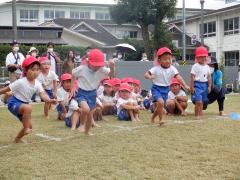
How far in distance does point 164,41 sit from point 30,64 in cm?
3409

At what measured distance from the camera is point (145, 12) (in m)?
39.4

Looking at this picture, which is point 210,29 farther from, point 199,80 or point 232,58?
point 199,80

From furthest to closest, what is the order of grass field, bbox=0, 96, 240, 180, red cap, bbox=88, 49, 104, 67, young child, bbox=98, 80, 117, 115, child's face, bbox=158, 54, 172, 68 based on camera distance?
young child, bbox=98, 80, 117, 115 → child's face, bbox=158, 54, 172, 68 → red cap, bbox=88, 49, 104, 67 → grass field, bbox=0, 96, 240, 180

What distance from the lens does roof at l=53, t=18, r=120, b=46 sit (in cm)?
4669

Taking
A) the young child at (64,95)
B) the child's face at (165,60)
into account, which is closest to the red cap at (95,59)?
the child's face at (165,60)

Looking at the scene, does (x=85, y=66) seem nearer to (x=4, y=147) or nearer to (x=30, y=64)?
(x=30, y=64)

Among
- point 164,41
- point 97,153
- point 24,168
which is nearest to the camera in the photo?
point 24,168

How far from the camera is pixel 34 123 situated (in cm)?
942

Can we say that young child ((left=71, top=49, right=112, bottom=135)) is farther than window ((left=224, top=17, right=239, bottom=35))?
No

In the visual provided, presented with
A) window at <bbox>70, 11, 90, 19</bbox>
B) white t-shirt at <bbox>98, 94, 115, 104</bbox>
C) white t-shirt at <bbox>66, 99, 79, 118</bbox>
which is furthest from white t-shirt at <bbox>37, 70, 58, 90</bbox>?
window at <bbox>70, 11, 90, 19</bbox>

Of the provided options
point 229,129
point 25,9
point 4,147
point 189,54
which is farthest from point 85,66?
point 25,9

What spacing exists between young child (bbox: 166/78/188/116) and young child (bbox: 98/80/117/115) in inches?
51.7

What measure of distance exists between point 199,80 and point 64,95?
9.97ft

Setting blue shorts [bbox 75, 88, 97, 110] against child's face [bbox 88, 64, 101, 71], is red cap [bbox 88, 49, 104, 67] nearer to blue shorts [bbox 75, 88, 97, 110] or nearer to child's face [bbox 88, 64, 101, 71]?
child's face [bbox 88, 64, 101, 71]
